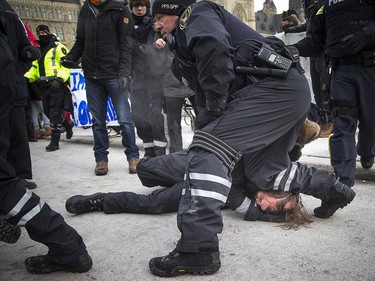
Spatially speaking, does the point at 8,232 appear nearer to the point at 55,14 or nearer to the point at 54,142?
the point at 54,142

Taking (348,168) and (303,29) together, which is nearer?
(348,168)

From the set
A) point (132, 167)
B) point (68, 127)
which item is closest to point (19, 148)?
point (132, 167)

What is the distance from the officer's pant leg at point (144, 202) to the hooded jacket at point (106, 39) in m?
1.83

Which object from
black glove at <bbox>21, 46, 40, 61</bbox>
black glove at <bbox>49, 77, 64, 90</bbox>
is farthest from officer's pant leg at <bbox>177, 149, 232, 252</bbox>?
black glove at <bbox>49, 77, 64, 90</bbox>

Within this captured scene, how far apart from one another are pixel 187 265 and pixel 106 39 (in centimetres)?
305

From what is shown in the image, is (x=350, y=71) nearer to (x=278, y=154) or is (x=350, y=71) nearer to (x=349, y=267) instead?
(x=278, y=154)

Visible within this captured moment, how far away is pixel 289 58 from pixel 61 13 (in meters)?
59.2

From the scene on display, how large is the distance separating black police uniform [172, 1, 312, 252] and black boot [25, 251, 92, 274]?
0.52 meters

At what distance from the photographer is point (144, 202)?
2.82 meters

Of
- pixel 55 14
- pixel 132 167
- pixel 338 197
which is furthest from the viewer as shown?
pixel 55 14

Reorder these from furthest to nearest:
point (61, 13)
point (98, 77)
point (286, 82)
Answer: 1. point (61, 13)
2. point (98, 77)
3. point (286, 82)

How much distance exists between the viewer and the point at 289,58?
2299 mm

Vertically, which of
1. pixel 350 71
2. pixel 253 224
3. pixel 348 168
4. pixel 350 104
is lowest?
pixel 253 224

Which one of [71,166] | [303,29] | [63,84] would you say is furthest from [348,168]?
[63,84]
